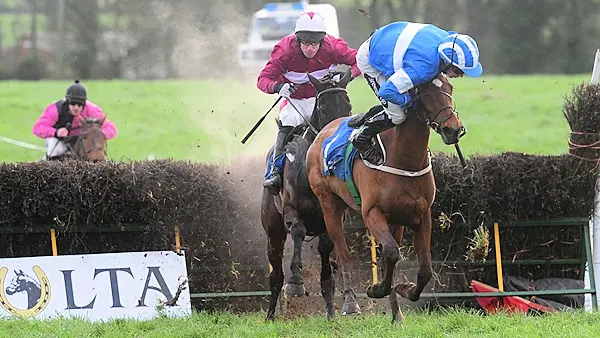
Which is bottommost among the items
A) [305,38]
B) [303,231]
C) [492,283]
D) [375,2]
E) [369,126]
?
[492,283]

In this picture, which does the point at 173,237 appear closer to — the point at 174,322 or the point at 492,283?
the point at 174,322

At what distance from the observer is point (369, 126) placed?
776 centimetres

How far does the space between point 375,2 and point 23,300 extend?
2835cm

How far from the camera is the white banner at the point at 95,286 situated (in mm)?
9492

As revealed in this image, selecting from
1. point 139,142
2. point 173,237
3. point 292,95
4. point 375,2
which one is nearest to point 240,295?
point 173,237

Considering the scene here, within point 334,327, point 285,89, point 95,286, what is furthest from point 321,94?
point 95,286

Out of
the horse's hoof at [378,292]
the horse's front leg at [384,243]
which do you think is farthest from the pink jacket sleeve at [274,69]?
the horse's hoof at [378,292]

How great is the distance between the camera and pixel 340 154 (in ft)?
26.9

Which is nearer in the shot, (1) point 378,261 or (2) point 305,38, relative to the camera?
(2) point 305,38

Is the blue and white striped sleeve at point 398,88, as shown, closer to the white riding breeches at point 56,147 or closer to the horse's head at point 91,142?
the horse's head at point 91,142

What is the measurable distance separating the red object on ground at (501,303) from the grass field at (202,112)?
7.68m

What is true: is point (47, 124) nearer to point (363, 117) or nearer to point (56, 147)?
point (56, 147)

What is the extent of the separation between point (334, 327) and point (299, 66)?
2.65 meters

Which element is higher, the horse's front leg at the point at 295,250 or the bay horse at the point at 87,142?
the bay horse at the point at 87,142
